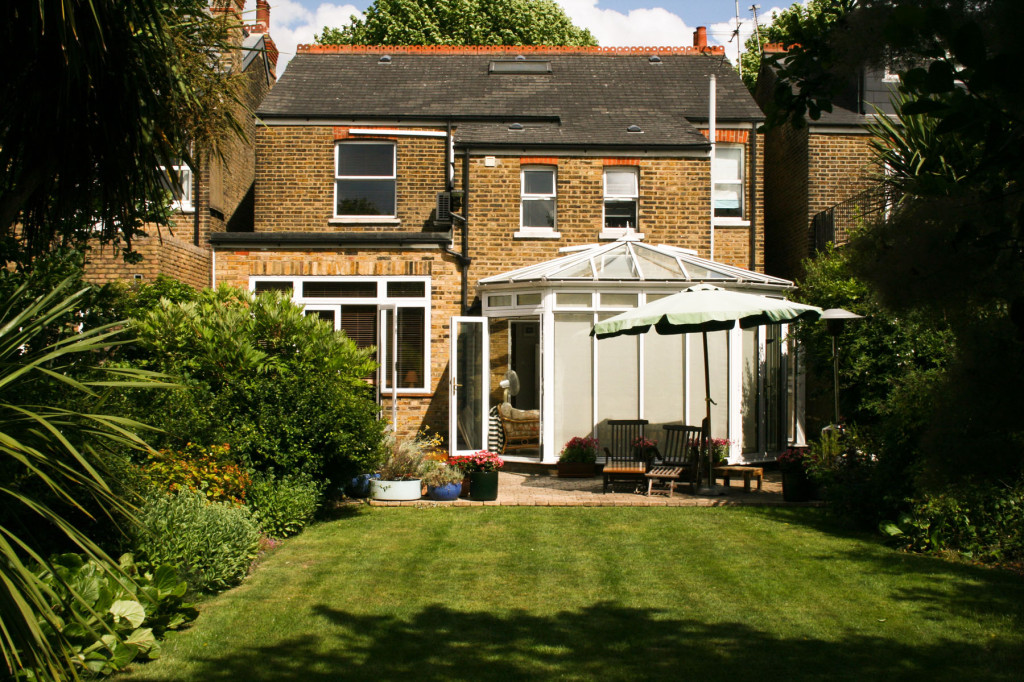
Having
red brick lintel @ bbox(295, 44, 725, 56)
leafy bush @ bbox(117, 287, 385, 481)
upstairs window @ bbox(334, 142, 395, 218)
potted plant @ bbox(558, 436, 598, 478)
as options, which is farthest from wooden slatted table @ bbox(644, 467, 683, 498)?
red brick lintel @ bbox(295, 44, 725, 56)

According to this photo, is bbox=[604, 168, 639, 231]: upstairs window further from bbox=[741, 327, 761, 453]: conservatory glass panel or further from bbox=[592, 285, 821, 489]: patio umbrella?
bbox=[592, 285, 821, 489]: patio umbrella

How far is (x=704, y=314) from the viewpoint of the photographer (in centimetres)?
1042

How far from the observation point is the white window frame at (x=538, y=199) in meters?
16.0

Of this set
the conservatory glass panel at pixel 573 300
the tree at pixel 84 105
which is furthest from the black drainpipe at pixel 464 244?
the tree at pixel 84 105

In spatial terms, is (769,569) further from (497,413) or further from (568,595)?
(497,413)

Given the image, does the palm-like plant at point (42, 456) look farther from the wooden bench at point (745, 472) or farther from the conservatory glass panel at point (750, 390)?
the conservatory glass panel at point (750, 390)

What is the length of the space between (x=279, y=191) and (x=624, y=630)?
14.4 metres

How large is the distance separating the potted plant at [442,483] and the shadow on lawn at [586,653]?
4748 mm

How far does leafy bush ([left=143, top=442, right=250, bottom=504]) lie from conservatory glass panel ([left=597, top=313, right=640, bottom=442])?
6535 millimetres

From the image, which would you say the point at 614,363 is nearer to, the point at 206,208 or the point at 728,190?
the point at 728,190

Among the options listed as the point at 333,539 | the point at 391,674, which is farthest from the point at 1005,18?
the point at 333,539

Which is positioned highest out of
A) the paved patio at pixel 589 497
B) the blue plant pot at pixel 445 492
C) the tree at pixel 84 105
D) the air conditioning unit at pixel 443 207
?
the air conditioning unit at pixel 443 207

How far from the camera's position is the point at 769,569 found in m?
7.45

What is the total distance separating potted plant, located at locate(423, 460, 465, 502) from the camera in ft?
35.7
